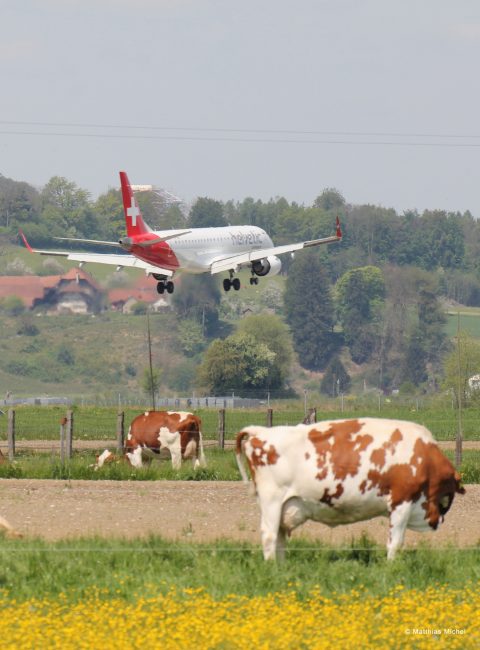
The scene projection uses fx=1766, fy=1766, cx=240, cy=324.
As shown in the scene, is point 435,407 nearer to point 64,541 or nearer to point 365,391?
point 64,541

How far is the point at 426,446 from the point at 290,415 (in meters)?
48.7

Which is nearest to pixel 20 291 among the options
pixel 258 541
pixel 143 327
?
pixel 143 327

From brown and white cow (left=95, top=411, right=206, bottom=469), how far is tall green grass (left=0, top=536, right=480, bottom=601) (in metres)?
15.0

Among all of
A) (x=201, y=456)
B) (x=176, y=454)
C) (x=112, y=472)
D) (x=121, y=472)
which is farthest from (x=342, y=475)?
(x=176, y=454)

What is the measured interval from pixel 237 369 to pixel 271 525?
351 feet

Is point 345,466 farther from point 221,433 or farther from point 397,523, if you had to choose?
point 221,433

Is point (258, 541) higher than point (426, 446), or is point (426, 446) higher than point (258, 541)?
point (426, 446)

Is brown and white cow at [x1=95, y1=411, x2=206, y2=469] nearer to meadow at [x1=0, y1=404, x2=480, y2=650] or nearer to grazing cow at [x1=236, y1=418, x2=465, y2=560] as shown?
meadow at [x1=0, y1=404, x2=480, y2=650]

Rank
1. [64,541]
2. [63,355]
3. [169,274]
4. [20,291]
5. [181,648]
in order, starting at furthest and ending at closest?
[63,355], [20,291], [169,274], [64,541], [181,648]

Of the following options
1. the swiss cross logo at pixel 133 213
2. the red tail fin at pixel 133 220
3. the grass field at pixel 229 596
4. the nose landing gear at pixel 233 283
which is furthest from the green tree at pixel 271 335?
the grass field at pixel 229 596

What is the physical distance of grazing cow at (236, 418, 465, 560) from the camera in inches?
→ 765

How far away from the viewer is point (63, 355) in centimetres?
16988

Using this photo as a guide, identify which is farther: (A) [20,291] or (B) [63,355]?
(B) [63,355]

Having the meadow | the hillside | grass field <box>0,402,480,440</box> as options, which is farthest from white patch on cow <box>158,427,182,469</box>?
the hillside
